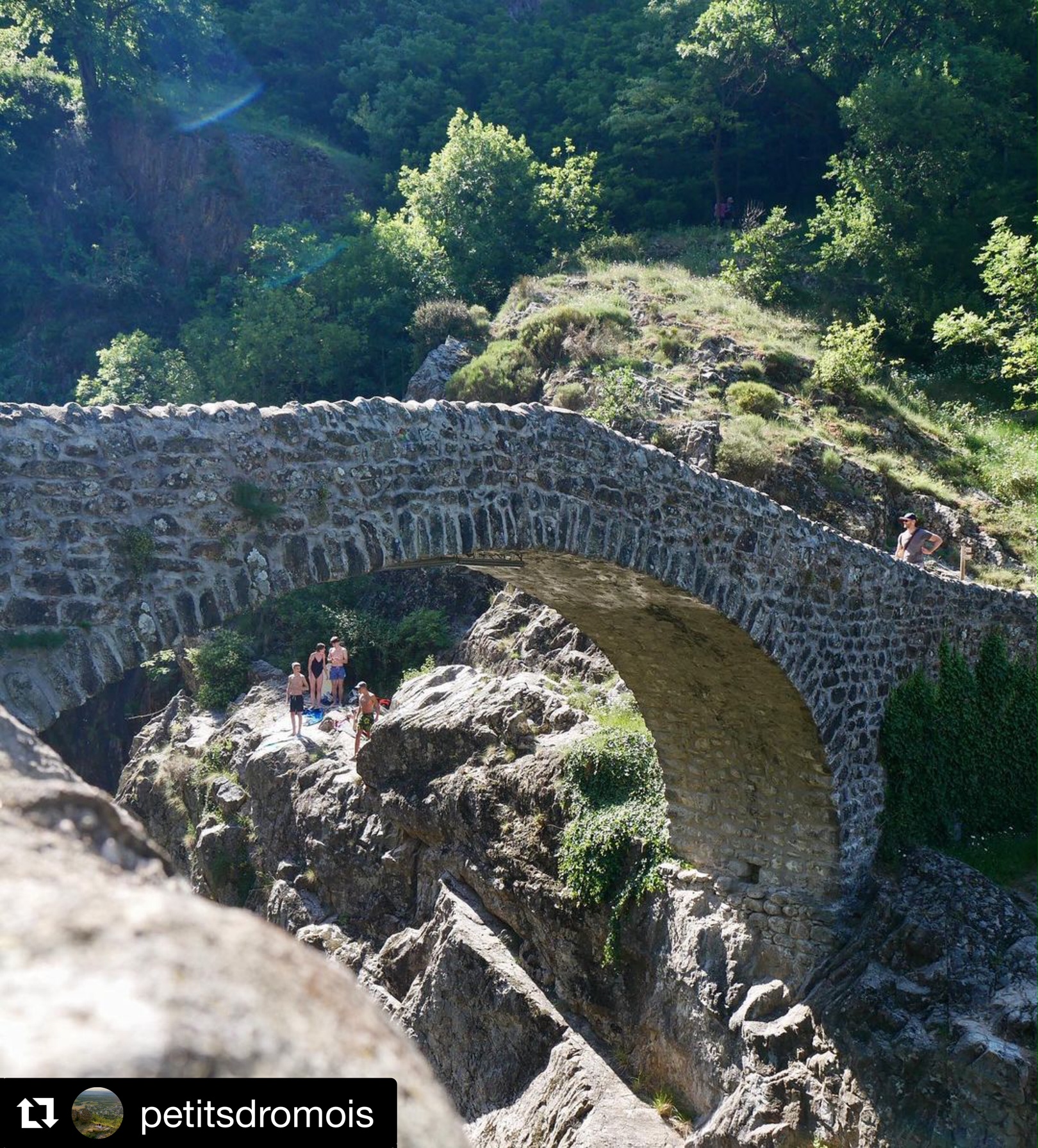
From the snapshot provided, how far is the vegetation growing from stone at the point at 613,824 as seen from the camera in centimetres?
1205

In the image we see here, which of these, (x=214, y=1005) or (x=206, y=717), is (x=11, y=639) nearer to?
(x=214, y=1005)

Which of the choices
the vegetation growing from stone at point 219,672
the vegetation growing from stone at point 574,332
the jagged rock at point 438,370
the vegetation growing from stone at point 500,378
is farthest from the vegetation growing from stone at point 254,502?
the jagged rock at point 438,370

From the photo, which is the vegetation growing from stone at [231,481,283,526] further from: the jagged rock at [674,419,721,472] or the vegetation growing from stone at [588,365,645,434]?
the vegetation growing from stone at [588,365,645,434]

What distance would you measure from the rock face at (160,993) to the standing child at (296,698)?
15.6 m

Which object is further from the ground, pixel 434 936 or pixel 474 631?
pixel 474 631

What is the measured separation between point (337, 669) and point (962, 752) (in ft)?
33.3

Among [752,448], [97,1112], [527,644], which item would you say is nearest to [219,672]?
[527,644]

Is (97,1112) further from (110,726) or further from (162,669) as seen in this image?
(110,726)

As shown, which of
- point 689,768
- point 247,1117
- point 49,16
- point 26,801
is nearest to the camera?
point 247,1117

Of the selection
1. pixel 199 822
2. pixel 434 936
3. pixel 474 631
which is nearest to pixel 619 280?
pixel 474 631

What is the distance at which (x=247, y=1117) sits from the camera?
167 cm

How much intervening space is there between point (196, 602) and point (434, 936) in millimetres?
8263

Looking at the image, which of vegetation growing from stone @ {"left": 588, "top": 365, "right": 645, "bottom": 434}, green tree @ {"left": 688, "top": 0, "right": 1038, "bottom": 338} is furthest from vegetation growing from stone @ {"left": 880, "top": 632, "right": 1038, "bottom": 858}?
green tree @ {"left": 688, "top": 0, "right": 1038, "bottom": 338}

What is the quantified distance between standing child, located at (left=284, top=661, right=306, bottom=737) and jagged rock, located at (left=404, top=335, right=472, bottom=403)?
23.3ft
